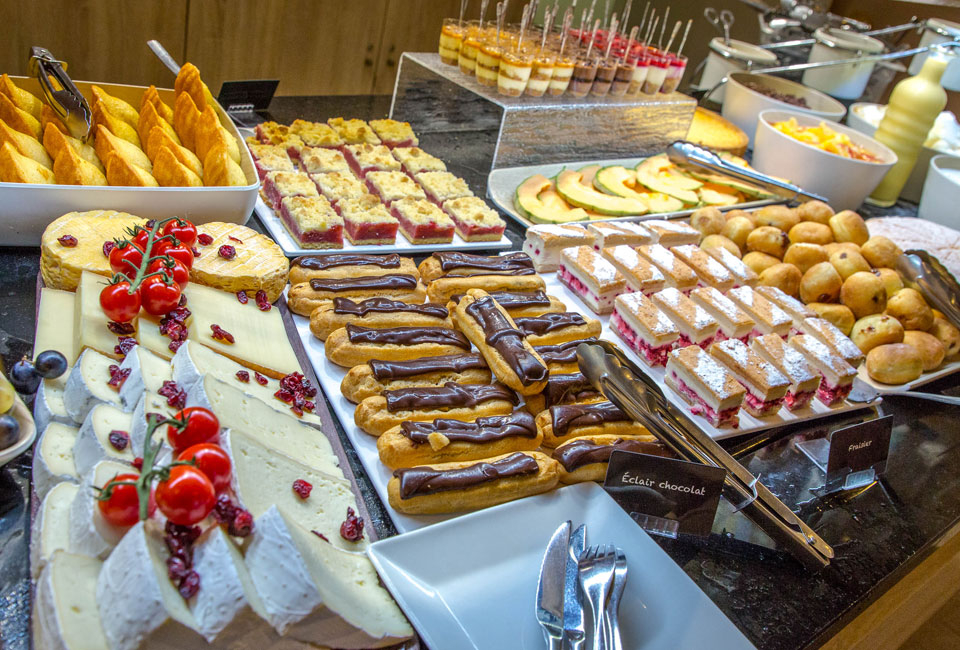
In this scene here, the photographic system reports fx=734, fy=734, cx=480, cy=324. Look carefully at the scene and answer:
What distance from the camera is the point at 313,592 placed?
1451 mm

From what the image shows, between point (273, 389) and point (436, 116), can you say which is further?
point (436, 116)

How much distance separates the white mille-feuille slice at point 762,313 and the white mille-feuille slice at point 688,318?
0.73 feet

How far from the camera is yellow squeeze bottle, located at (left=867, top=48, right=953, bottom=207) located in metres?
4.61

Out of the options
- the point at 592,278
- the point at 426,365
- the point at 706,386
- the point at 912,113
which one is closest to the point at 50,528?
the point at 426,365

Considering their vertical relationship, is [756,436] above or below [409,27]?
below

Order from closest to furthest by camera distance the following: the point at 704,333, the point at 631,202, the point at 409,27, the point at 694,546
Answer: the point at 694,546, the point at 704,333, the point at 631,202, the point at 409,27

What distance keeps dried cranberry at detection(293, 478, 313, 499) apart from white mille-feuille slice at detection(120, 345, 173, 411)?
0.43 metres

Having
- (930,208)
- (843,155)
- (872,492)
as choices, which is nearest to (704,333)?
(872,492)

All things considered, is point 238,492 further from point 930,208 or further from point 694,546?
point 930,208

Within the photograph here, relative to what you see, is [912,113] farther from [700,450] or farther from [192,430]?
[192,430]

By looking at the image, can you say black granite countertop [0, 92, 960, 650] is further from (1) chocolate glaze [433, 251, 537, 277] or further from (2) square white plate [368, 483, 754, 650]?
(1) chocolate glaze [433, 251, 537, 277]

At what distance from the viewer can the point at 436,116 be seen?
4.12 metres

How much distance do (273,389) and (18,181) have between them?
1139mm

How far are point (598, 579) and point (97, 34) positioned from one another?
4815 millimetres
